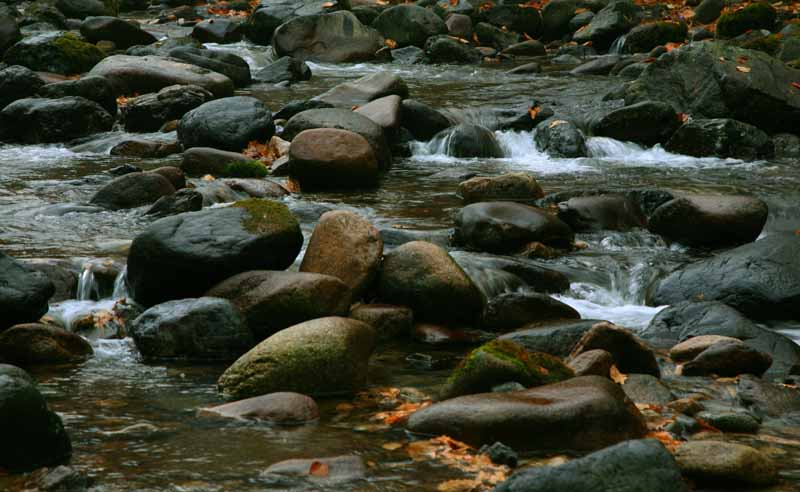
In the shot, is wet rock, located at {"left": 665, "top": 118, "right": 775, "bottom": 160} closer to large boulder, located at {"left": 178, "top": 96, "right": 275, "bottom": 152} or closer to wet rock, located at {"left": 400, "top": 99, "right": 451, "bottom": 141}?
wet rock, located at {"left": 400, "top": 99, "right": 451, "bottom": 141}

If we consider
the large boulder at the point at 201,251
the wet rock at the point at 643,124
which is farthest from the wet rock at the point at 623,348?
the wet rock at the point at 643,124

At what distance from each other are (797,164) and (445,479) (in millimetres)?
9639

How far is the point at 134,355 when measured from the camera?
7.01 metres

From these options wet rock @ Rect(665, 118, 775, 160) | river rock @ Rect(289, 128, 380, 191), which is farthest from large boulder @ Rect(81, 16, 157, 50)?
wet rock @ Rect(665, 118, 775, 160)

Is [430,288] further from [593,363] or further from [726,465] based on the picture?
[726,465]

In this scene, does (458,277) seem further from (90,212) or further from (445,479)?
(90,212)

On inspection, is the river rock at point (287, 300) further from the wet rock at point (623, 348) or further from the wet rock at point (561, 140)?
the wet rock at point (561, 140)

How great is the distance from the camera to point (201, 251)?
759cm

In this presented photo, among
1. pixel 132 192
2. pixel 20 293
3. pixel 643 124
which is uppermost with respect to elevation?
pixel 20 293

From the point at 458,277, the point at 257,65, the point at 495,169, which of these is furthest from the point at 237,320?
the point at 257,65

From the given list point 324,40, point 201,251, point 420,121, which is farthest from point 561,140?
point 324,40

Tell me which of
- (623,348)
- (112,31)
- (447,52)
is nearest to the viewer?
(623,348)

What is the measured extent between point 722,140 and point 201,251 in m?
8.14

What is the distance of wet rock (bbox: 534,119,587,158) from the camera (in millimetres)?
13742
